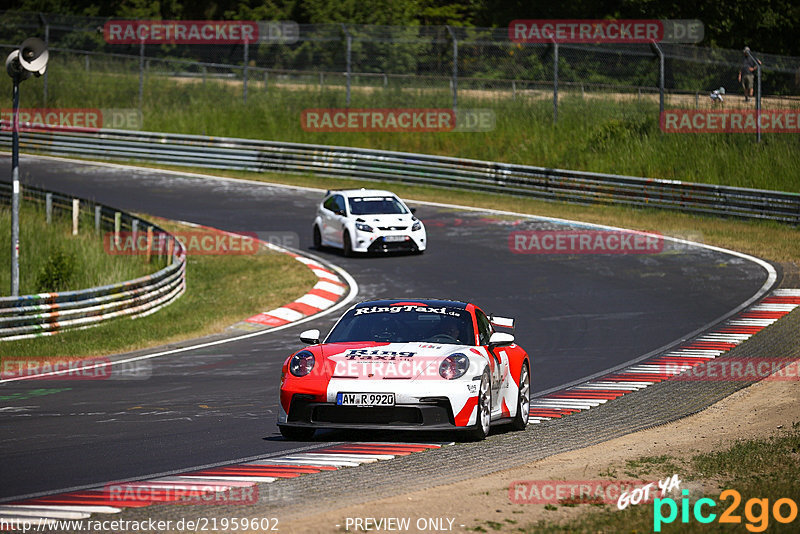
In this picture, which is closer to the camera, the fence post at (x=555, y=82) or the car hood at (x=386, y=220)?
the car hood at (x=386, y=220)

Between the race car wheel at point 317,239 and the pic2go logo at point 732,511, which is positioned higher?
the pic2go logo at point 732,511

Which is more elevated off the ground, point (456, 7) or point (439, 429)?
point (456, 7)

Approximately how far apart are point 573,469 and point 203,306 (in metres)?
14.1

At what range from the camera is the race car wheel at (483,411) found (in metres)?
9.99

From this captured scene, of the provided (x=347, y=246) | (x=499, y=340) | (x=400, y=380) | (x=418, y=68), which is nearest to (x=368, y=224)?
(x=347, y=246)

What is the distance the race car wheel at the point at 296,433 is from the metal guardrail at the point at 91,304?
29.4ft

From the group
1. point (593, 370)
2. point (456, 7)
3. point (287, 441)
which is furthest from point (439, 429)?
point (456, 7)

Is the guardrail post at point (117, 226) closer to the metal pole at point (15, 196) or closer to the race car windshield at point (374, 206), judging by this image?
the race car windshield at point (374, 206)

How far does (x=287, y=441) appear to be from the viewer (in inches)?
411

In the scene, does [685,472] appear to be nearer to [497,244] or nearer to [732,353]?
[732,353]

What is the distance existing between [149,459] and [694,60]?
26.3m

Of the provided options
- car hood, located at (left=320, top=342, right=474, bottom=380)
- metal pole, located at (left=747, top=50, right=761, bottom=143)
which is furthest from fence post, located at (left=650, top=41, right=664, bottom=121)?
car hood, located at (left=320, top=342, right=474, bottom=380)

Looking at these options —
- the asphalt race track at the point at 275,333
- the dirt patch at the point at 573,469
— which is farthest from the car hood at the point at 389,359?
the dirt patch at the point at 573,469

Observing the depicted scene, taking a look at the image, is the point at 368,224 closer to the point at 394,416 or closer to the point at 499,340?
the point at 499,340
